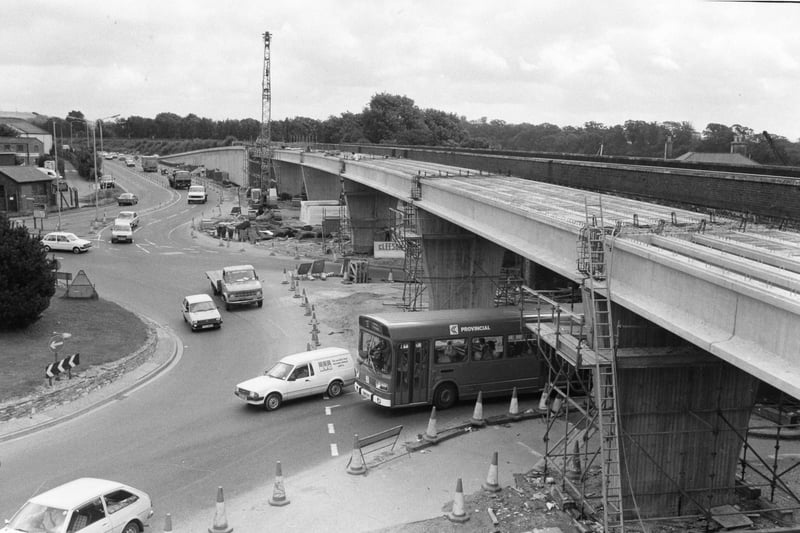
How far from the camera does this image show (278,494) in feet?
45.9

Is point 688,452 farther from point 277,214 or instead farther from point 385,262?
point 277,214

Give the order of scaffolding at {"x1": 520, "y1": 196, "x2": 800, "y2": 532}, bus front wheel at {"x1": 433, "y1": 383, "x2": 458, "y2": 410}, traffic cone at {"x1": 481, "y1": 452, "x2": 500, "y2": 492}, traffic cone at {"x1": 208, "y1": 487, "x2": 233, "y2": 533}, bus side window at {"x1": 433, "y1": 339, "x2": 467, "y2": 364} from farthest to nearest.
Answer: bus front wheel at {"x1": 433, "y1": 383, "x2": 458, "y2": 410} → bus side window at {"x1": 433, "y1": 339, "x2": 467, "y2": 364} → traffic cone at {"x1": 481, "y1": 452, "x2": 500, "y2": 492} → traffic cone at {"x1": 208, "y1": 487, "x2": 233, "y2": 533} → scaffolding at {"x1": 520, "y1": 196, "x2": 800, "y2": 532}

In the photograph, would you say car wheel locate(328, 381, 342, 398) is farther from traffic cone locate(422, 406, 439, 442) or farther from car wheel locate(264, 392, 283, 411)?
traffic cone locate(422, 406, 439, 442)

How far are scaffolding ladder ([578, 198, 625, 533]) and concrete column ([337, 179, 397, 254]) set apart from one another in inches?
1566

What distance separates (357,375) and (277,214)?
5219cm

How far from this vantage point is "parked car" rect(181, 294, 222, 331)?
28925 mm

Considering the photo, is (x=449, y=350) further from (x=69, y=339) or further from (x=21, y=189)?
(x=21, y=189)

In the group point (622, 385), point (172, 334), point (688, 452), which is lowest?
point (172, 334)

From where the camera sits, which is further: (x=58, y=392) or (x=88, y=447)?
(x=58, y=392)

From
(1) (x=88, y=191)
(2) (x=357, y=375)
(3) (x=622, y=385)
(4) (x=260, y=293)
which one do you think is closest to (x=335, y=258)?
(4) (x=260, y=293)

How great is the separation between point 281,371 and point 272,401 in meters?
0.95

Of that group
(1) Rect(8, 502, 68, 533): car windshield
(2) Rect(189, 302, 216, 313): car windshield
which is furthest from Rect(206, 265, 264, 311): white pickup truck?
(1) Rect(8, 502, 68, 533): car windshield

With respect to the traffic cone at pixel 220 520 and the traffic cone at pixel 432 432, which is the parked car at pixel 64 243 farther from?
the traffic cone at pixel 220 520

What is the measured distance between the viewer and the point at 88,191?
8544 centimetres
